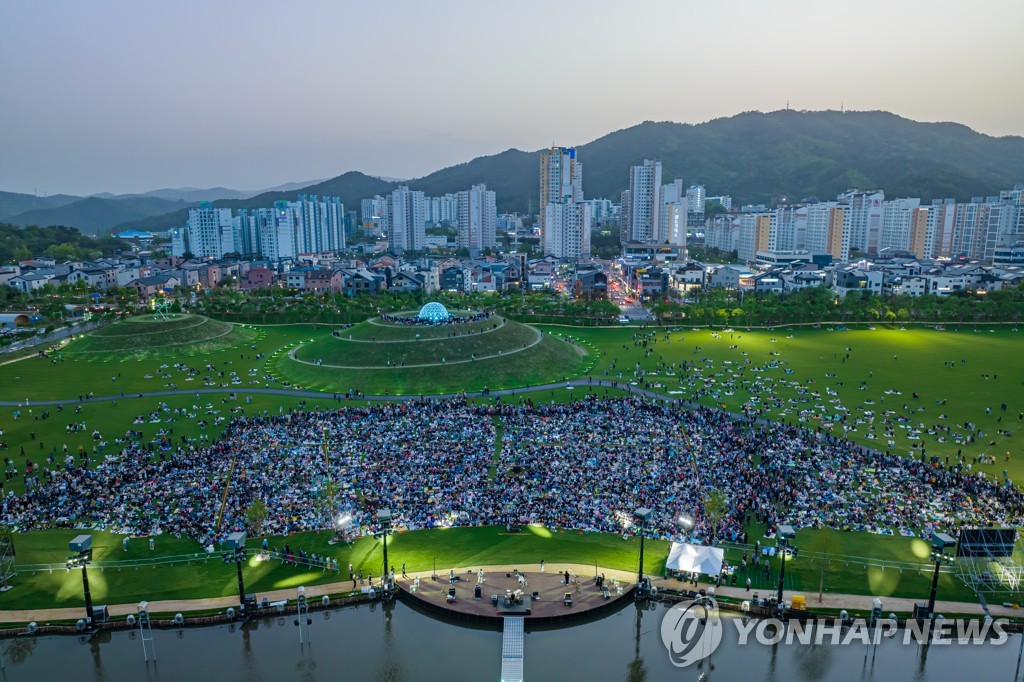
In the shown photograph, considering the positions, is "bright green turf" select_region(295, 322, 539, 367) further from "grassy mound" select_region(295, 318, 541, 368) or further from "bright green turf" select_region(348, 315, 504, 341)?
"bright green turf" select_region(348, 315, 504, 341)

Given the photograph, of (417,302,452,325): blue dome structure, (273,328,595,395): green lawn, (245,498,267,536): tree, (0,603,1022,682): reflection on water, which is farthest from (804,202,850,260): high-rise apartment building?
(245,498,267,536): tree

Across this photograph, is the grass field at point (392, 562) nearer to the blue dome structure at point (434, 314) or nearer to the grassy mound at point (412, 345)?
the grassy mound at point (412, 345)

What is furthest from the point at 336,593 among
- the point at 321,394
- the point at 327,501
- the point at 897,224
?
the point at 897,224

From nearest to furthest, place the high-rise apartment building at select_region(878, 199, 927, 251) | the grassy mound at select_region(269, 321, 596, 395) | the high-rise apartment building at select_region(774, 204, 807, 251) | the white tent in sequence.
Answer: the white tent
the grassy mound at select_region(269, 321, 596, 395)
the high-rise apartment building at select_region(878, 199, 927, 251)
the high-rise apartment building at select_region(774, 204, 807, 251)

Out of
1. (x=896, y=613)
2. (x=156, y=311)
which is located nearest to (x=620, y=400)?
(x=896, y=613)

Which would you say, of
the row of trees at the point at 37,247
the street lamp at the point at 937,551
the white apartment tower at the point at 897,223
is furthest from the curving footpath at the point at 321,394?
the white apartment tower at the point at 897,223
